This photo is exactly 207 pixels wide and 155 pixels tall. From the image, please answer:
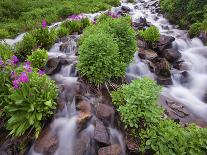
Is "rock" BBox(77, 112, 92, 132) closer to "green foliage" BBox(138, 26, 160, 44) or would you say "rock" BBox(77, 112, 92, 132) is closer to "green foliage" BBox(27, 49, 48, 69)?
"green foliage" BBox(27, 49, 48, 69)

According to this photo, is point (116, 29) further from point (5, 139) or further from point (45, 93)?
point (5, 139)

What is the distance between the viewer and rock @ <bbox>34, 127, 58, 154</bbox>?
21.6 ft

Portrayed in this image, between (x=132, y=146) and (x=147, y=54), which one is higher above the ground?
(x=132, y=146)

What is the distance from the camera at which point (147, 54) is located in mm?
11641

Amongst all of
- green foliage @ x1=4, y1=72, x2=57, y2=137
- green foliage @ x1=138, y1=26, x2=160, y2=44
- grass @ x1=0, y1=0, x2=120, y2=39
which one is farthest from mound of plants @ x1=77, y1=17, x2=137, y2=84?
grass @ x1=0, y1=0, x2=120, y2=39

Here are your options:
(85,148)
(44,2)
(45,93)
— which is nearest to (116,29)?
(45,93)

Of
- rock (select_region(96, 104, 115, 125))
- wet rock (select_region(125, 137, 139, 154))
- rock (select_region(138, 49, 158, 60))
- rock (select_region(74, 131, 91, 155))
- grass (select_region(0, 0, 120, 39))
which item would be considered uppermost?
rock (select_region(96, 104, 115, 125))

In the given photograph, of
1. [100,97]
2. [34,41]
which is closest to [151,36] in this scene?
[34,41]

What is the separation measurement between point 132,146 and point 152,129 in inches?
26.0

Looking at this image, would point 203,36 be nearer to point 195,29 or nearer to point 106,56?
point 195,29

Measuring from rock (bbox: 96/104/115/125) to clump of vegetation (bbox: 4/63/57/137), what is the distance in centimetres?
132

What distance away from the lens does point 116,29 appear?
380 inches

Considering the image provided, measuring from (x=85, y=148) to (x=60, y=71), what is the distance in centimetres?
376

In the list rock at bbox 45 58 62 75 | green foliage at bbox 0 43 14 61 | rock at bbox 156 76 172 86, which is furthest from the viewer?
rock at bbox 156 76 172 86
